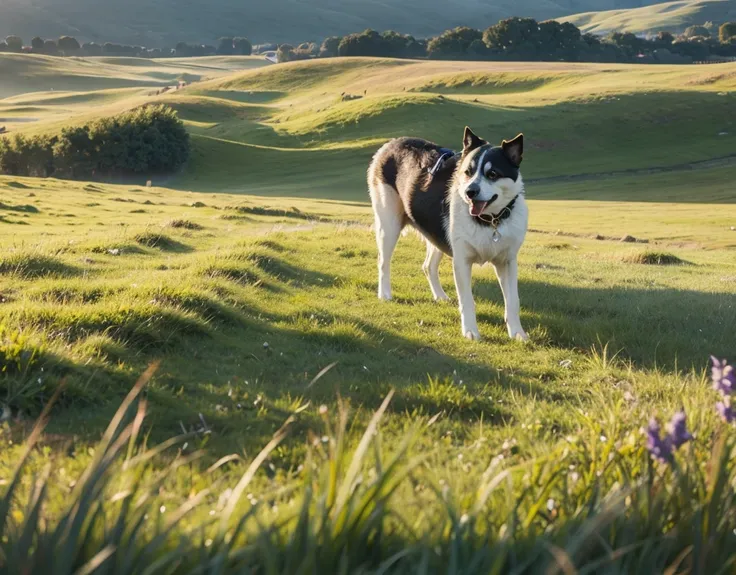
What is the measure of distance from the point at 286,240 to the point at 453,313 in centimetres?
715

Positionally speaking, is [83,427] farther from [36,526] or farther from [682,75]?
[682,75]

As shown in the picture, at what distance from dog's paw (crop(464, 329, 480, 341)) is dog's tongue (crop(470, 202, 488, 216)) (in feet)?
4.54

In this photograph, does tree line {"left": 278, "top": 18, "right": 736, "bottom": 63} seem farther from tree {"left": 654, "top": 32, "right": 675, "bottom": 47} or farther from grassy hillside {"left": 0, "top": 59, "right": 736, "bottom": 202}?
grassy hillside {"left": 0, "top": 59, "right": 736, "bottom": 202}

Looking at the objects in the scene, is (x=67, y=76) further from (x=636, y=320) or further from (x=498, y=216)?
(x=636, y=320)

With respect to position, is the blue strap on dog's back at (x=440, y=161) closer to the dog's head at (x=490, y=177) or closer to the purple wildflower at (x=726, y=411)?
the dog's head at (x=490, y=177)

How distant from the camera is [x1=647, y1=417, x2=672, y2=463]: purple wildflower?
309 cm

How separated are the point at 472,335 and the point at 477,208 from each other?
1494mm

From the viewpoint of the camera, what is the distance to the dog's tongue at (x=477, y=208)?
364 inches

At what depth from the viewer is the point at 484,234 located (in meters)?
9.57

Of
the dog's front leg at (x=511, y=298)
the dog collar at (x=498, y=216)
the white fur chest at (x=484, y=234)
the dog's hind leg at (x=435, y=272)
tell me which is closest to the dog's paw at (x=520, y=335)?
the dog's front leg at (x=511, y=298)

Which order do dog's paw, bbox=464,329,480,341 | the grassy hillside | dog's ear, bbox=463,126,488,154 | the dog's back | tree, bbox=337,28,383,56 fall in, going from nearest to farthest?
dog's paw, bbox=464,329,480,341
dog's ear, bbox=463,126,488,154
the dog's back
the grassy hillside
tree, bbox=337,28,383,56

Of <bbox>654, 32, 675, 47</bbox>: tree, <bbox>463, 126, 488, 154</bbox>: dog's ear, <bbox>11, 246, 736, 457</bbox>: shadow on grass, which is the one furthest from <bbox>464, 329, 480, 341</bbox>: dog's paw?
<bbox>654, 32, 675, 47</bbox>: tree

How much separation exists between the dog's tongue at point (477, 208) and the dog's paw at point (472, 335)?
1385 mm

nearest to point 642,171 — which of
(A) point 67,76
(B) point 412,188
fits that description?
(B) point 412,188
